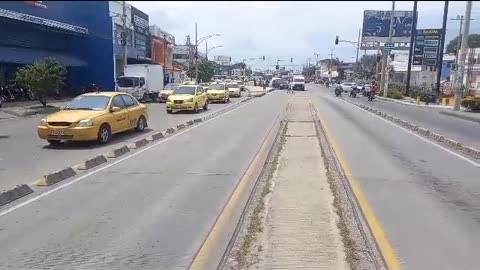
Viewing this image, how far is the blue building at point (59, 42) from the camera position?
29250 mm

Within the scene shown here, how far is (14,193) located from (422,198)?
21.1 feet

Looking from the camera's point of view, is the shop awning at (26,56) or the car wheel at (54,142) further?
the shop awning at (26,56)

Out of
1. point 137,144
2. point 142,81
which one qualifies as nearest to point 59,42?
point 142,81

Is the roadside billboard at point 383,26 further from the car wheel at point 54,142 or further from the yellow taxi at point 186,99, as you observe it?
the car wheel at point 54,142

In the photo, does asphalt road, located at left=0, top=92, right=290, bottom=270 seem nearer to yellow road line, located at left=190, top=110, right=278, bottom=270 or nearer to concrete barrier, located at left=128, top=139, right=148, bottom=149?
yellow road line, located at left=190, top=110, right=278, bottom=270

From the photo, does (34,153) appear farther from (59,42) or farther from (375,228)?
(59,42)

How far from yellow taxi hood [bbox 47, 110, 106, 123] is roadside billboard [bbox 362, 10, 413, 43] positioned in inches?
2649

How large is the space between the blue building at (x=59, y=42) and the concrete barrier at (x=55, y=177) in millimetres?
14268

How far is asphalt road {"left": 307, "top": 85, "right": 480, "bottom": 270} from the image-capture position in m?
5.27

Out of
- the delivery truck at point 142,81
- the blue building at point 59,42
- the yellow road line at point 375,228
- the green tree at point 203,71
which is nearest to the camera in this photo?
the yellow road line at point 375,228

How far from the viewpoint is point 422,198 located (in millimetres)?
7727

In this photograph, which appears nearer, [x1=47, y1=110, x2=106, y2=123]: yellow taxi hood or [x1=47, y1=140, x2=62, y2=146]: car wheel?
[x1=47, y1=110, x2=106, y2=123]: yellow taxi hood

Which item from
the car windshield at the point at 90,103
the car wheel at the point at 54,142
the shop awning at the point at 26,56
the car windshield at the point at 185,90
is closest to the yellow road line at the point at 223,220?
the car windshield at the point at 90,103

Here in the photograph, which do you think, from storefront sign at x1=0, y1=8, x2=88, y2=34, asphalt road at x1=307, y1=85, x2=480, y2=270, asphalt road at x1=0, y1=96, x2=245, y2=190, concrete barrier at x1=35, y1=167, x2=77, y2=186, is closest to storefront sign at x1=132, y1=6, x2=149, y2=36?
storefront sign at x1=0, y1=8, x2=88, y2=34
